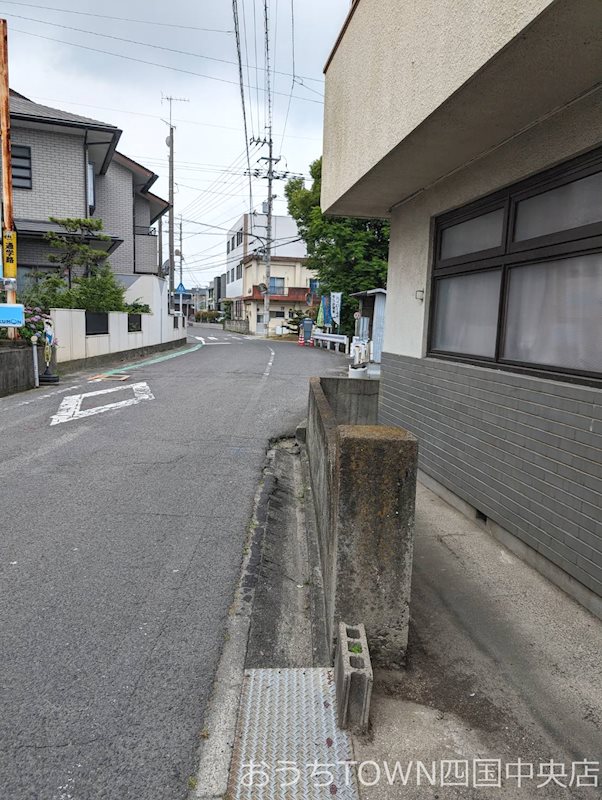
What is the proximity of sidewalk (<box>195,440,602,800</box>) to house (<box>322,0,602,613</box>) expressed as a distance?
474 millimetres

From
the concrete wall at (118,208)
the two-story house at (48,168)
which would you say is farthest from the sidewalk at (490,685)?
the concrete wall at (118,208)

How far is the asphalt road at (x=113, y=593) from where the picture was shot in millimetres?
2342

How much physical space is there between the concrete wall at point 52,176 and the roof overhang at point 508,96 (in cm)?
1788

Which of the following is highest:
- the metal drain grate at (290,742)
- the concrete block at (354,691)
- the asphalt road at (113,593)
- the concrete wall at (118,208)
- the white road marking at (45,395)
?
the concrete wall at (118,208)

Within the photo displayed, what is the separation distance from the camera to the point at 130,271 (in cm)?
2636

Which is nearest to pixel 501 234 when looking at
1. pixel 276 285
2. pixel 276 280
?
pixel 276 285

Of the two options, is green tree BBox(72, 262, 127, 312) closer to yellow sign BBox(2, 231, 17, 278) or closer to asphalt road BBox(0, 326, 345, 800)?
yellow sign BBox(2, 231, 17, 278)

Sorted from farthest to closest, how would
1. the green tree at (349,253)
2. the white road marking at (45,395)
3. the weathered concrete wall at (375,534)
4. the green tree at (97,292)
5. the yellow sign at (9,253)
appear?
1. the green tree at (349,253)
2. the green tree at (97,292)
3. the yellow sign at (9,253)
4. the white road marking at (45,395)
5. the weathered concrete wall at (375,534)

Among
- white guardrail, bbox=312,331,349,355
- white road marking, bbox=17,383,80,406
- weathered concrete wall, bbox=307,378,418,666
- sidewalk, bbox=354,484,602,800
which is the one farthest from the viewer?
white guardrail, bbox=312,331,349,355

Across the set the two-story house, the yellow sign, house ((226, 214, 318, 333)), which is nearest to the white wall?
the yellow sign

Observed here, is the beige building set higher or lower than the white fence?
higher

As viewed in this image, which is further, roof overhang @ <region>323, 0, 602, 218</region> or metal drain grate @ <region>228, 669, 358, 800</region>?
roof overhang @ <region>323, 0, 602, 218</region>

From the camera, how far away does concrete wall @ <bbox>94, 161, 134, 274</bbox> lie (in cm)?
2445

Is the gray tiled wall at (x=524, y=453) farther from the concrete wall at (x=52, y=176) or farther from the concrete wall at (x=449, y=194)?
the concrete wall at (x=52, y=176)
